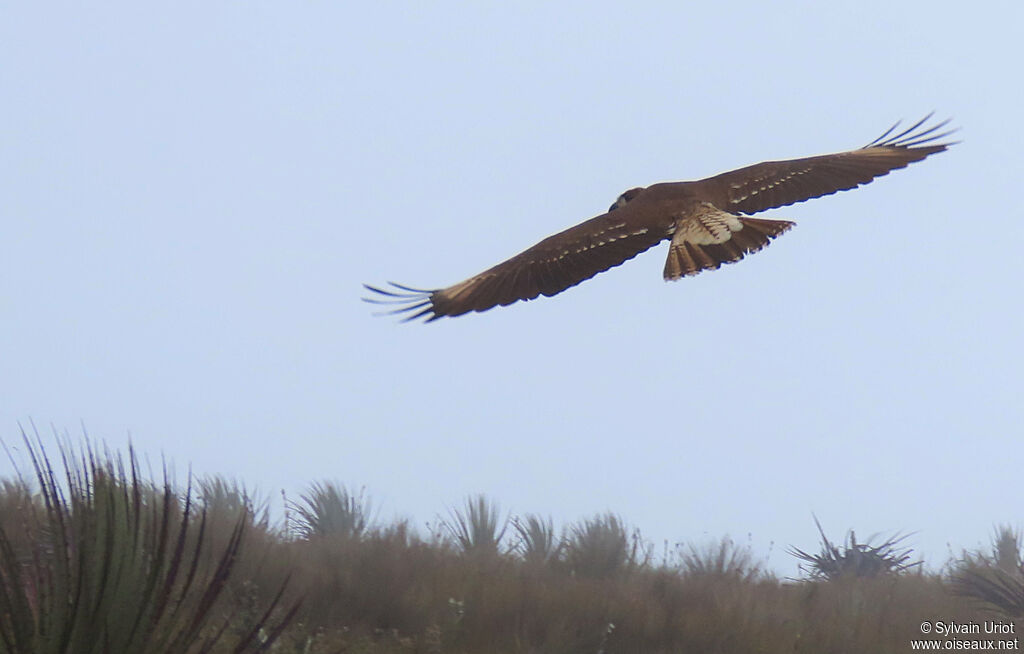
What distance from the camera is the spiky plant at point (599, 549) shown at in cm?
905

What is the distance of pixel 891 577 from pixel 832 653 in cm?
308

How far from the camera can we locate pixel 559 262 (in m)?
6.02

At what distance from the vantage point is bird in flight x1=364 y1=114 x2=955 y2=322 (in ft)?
18.6

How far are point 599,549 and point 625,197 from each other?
3.69 m

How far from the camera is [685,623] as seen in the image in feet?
23.9

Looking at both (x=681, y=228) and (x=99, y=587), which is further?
(x=681, y=228)

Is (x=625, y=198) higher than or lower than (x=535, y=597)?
higher

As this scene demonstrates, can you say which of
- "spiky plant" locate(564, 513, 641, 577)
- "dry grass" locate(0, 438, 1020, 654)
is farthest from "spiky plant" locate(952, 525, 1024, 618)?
"spiky plant" locate(564, 513, 641, 577)

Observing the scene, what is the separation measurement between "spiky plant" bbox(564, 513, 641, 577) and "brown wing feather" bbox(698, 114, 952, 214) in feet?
11.9

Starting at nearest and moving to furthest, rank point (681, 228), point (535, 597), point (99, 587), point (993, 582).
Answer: point (99, 587)
point (681, 228)
point (535, 597)
point (993, 582)

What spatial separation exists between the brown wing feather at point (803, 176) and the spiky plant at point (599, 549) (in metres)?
3.61

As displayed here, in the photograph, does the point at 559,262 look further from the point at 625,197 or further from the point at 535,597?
the point at 535,597

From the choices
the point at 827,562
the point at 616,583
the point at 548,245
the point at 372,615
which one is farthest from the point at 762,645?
the point at 827,562

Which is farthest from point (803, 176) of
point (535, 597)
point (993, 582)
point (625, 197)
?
point (993, 582)
